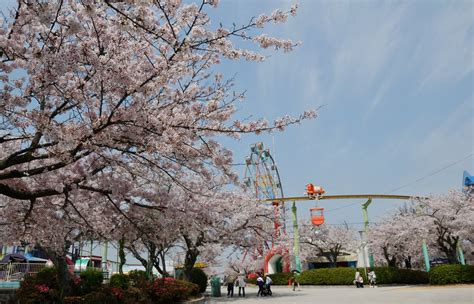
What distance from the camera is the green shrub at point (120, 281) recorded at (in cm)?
1264

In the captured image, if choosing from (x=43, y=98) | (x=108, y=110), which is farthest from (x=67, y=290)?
(x=108, y=110)

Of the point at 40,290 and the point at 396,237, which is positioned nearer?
the point at 40,290

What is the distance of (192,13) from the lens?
5.55m

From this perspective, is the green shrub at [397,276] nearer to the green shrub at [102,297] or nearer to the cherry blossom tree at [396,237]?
the cherry blossom tree at [396,237]

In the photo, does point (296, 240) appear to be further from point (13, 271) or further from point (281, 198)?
point (13, 271)

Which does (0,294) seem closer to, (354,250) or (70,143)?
(70,143)

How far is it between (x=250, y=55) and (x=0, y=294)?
12567 mm

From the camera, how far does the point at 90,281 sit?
13.6 metres

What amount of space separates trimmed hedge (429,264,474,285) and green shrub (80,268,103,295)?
19.4m

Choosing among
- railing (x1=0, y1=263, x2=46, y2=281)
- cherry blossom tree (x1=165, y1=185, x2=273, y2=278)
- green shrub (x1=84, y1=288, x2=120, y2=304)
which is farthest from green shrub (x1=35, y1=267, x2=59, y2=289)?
railing (x1=0, y1=263, x2=46, y2=281)

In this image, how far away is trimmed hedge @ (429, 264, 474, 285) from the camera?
21625 mm

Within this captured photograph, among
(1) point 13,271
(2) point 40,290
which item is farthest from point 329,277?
(2) point 40,290

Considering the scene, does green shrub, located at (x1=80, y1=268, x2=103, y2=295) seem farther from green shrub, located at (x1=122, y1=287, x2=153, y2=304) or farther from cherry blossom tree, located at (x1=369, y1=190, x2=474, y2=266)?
cherry blossom tree, located at (x1=369, y1=190, x2=474, y2=266)

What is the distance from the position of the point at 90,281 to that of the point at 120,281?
1.55m
